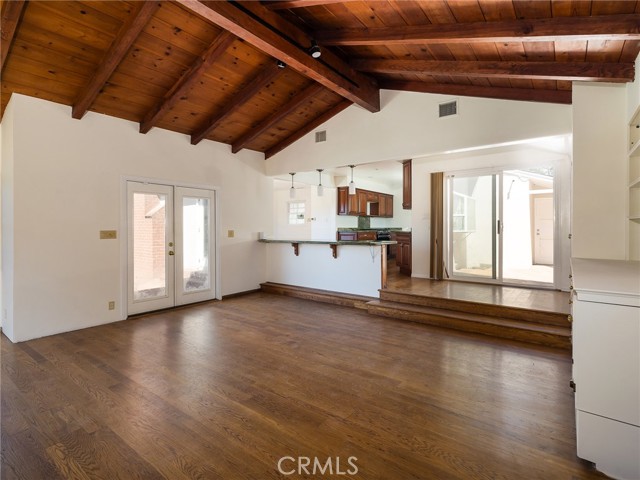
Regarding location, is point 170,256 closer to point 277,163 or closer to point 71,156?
point 71,156

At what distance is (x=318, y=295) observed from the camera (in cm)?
569

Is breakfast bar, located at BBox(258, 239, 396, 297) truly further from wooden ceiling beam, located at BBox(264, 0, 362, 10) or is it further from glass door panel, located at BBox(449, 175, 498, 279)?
wooden ceiling beam, located at BBox(264, 0, 362, 10)

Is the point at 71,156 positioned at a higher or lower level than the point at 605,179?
higher

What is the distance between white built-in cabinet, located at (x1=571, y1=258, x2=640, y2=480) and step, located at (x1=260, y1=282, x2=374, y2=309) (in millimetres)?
3381

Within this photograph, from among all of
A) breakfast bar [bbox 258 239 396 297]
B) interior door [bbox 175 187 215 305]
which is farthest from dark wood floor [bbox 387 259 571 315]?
interior door [bbox 175 187 215 305]

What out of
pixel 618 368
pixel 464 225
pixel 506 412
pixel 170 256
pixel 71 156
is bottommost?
pixel 506 412

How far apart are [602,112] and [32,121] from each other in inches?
241

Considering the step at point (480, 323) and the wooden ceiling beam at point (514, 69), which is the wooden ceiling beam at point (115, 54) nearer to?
the wooden ceiling beam at point (514, 69)

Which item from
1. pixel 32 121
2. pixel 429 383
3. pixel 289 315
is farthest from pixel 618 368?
pixel 32 121

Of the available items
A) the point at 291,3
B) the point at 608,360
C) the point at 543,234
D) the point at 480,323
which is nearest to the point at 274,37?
the point at 291,3

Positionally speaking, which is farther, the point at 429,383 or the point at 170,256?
the point at 170,256

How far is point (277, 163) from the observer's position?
6520mm

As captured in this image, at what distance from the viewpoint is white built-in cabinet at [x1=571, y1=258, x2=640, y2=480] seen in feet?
5.30

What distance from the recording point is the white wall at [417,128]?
12.6 ft
